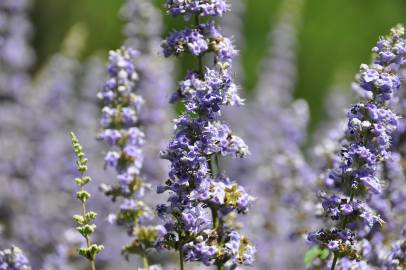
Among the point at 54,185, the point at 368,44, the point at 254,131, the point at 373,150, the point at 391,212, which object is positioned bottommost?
the point at 373,150

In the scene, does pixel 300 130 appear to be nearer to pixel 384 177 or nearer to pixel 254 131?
pixel 254 131

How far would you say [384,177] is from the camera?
7.34 metres

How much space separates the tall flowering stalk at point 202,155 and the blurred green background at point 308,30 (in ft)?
55.7

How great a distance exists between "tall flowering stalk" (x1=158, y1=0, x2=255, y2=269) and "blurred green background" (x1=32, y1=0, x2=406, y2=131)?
17.0 meters

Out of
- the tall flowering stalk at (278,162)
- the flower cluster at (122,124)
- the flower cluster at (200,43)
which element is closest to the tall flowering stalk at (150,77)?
the tall flowering stalk at (278,162)

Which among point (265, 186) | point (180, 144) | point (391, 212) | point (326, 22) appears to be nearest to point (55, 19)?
point (326, 22)

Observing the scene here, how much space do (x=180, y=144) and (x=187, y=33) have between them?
0.80 metres

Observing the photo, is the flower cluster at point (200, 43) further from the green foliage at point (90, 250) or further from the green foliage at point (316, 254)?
the green foliage at point (316, 254)

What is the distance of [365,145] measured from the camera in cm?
548

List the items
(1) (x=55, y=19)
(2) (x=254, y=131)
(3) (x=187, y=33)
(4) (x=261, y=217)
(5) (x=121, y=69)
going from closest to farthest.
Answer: (3) (x=187, y=33) < (5) (x=121, y=69) < (4) (x=261, y=217) < (2) (x=254, y=131) < (1) (x=55, y=19)

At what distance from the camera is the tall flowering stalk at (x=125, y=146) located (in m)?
6.30

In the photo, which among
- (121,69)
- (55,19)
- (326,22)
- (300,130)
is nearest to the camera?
(121,69)

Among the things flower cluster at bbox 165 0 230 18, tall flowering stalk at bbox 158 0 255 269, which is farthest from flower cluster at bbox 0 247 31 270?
flower cluster at bbox 165 0 230 18

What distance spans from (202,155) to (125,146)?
→ 4.15ft
